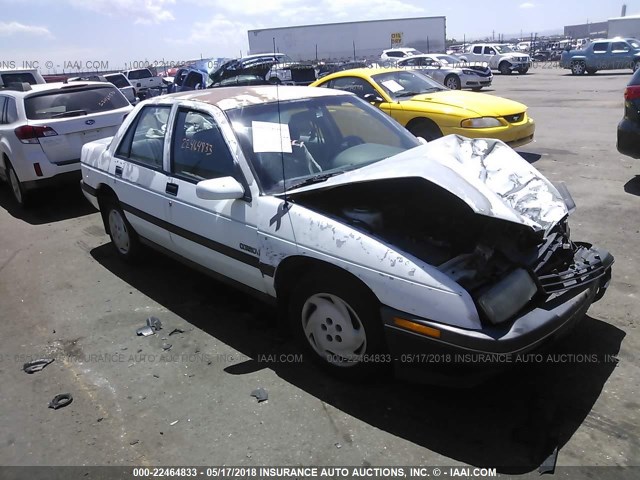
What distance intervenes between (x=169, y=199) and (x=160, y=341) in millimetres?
1079

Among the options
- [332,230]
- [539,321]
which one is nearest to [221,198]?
[332,230]

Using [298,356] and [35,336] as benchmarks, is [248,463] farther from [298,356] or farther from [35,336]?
[35,336]

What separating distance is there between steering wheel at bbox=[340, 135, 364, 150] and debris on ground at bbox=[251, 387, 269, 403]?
180 centimetres

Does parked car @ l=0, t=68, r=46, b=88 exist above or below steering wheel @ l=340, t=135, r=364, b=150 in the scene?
above

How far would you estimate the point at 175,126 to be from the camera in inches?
162

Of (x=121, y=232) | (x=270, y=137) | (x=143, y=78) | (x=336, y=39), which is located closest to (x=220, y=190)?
(x=270, y=137)

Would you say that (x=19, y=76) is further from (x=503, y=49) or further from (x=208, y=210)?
(x=503, y=49)

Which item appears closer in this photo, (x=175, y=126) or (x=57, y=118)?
(x=175, y=126)

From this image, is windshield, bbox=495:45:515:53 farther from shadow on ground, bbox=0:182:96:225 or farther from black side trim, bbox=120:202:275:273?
black side trim, bbox=120:202:275:273

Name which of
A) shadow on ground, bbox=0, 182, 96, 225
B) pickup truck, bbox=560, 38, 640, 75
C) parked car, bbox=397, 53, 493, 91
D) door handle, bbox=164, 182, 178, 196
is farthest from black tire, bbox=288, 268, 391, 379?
pickup truck, bbox=560, 38, 640, 75

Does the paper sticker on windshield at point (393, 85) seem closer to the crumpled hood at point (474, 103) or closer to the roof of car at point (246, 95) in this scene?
the crumpled hood at point (474, 103)

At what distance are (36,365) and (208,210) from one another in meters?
1.62

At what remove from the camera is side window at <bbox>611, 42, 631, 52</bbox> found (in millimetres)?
26042

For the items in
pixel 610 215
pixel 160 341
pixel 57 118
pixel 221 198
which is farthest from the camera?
pixel 57 118
